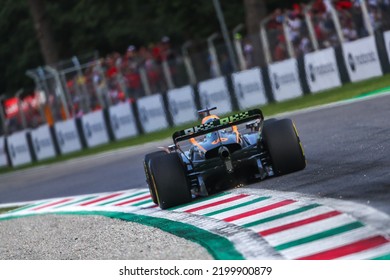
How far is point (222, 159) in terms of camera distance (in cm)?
1233

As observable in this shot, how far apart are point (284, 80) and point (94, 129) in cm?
794

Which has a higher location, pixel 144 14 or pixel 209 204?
pixel 144 14

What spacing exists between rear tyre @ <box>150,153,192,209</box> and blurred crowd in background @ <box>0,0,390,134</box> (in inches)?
568

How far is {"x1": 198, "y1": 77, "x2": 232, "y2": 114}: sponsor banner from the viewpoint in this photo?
29422 millimetres

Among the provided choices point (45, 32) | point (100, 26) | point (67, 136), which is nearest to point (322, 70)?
point (67, 136)

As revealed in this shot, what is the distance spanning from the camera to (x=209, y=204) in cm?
1202

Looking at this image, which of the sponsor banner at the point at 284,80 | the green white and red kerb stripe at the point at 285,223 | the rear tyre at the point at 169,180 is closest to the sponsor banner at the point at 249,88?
the sponsor banner at the point at 284,80

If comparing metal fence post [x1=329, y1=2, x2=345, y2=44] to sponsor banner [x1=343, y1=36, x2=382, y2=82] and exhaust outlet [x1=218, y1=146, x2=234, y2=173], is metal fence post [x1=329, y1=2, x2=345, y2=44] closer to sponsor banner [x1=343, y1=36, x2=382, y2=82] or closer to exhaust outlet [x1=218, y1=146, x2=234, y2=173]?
sponsor banner [x1=343, y1=36, x2=382, y2=82]

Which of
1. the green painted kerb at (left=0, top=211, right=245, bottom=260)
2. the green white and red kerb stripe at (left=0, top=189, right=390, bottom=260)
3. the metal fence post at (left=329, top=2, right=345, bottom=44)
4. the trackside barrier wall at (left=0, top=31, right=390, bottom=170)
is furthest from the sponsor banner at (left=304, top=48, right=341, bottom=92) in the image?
the green painted kerb at (left=0, top=211, right=245, bottom=260)

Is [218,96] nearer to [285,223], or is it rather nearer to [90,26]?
[285,223]
